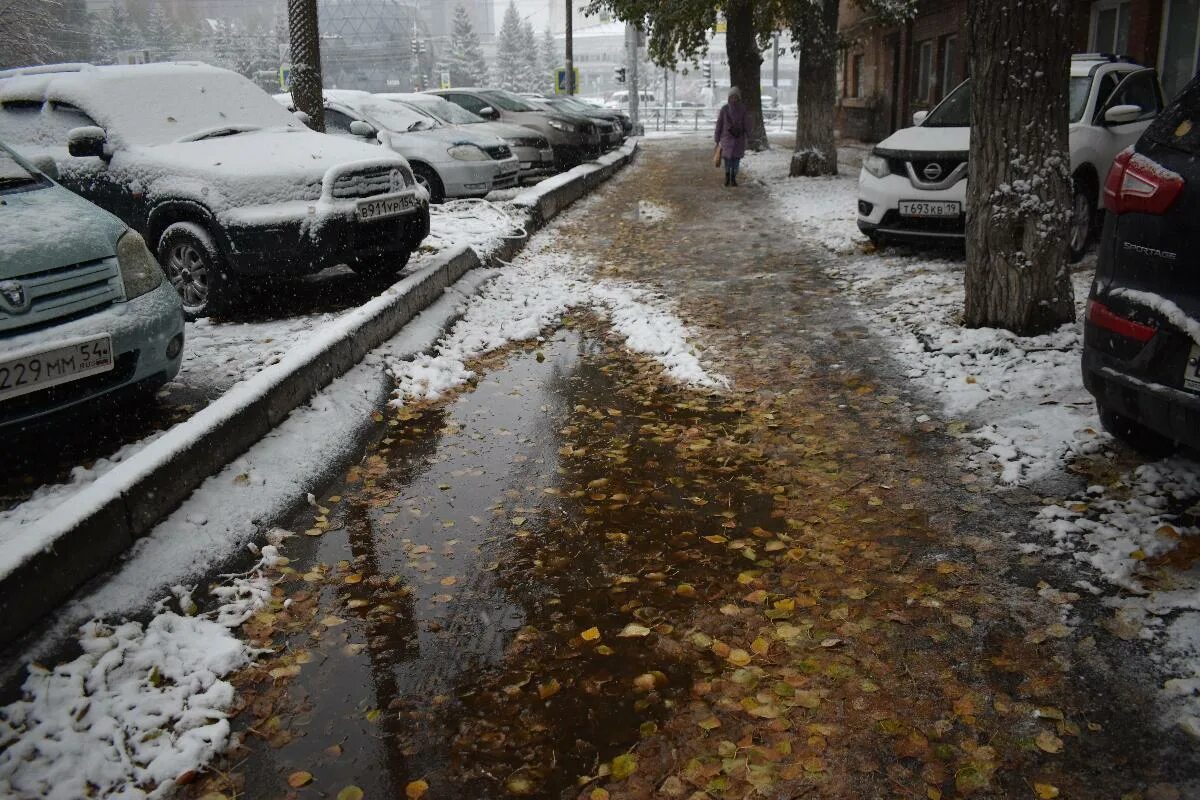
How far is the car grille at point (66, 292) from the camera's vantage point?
4090 mm

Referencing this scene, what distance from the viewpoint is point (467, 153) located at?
13789 millimetres

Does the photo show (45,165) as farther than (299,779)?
Yes

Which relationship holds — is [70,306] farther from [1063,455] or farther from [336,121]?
[336,121]

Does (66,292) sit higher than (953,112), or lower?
lower

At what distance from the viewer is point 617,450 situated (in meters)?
5.07

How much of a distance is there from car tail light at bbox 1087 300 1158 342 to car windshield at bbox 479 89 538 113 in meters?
18.1

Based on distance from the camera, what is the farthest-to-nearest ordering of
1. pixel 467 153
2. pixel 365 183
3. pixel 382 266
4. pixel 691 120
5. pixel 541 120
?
pixel 691 120, pixel 541 120, pixel 467 153, pixel 382 266, pixel 365 183

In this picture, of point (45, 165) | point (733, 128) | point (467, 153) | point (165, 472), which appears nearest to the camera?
point (165, 472)

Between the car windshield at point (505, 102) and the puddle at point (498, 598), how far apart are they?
1652cm

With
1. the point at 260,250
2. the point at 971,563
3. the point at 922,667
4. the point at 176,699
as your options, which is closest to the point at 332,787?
the point at 176,699

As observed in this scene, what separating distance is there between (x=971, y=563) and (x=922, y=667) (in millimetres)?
807

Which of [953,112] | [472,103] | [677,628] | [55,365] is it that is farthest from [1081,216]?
[472,103]

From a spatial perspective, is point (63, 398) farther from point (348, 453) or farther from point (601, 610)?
point (601, 610)

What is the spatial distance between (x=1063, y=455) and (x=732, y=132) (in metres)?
14.1
